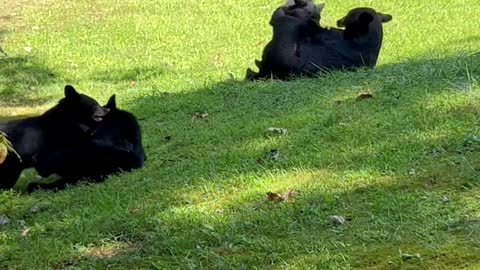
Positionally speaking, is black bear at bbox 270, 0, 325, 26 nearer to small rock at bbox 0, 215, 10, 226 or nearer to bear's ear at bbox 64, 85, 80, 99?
bear's ear at bbox 64, 85, 80, 99

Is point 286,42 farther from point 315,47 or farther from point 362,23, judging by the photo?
point 362,23

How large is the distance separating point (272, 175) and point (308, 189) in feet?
1.43

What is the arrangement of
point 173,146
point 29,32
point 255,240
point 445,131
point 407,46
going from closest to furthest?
point 255,240
point 445,131
point 173,146
point 407,46
point 29,32

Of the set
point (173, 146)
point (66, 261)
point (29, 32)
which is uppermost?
point (66, 261)

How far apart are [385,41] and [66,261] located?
7.24 metres

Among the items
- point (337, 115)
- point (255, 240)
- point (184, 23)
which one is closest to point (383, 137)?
point (337, 115)

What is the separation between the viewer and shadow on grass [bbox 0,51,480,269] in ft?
12.3

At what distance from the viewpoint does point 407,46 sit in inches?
398

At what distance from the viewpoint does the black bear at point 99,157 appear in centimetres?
600

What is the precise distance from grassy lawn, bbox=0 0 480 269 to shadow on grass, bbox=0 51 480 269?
1 centimetres

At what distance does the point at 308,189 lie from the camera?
4605 millimetres

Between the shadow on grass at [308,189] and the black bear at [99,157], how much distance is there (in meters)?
0.17

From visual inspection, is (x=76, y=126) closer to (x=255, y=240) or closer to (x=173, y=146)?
(x=173, y=146)

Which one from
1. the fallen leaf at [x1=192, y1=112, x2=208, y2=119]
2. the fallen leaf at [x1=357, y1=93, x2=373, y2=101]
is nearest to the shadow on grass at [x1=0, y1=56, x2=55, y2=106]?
the fallen leaf at [x1=192, y1=112, x2=208, y2=119]
